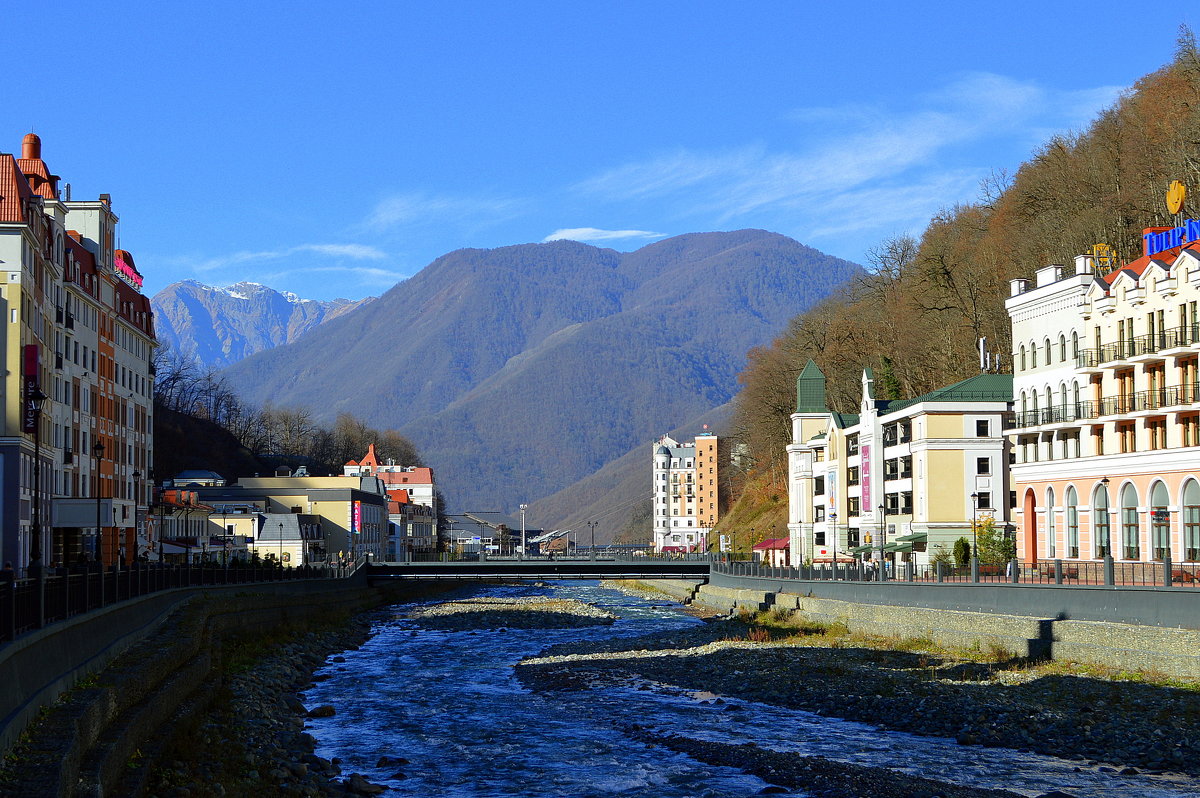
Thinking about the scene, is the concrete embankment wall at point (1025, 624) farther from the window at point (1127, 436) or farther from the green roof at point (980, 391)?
the green roof at point (980, 391)

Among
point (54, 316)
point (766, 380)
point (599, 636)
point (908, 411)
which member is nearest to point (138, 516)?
point (54, 316)

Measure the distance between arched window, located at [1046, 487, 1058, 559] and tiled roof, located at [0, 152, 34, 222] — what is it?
5560 centimetres

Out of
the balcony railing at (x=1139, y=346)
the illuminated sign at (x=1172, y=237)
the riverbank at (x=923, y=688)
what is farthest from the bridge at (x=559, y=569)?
the illuminated sign at (x=1172, y=237)

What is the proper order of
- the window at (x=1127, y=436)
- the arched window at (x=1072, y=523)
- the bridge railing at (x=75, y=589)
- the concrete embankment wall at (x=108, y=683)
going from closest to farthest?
the concrete embankment wall at (x=108, y=683) → the bridge railing at (x=75, y=589) → the window at (x=1127, y=436) → the arched window at (x=1072, y=523)

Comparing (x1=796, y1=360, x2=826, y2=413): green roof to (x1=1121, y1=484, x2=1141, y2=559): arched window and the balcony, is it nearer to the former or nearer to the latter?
the balcony

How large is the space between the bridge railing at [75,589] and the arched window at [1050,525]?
4470 centimetres

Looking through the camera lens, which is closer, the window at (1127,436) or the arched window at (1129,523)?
the arched window at (1129,523)

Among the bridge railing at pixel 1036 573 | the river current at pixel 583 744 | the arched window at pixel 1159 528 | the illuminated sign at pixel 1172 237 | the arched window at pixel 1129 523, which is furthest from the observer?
the arched window at pixel 1129 523

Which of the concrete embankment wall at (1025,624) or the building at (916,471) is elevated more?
the building at (916,471)

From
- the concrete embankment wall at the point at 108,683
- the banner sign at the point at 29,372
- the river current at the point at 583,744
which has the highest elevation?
the banner sign at the point at 29,372

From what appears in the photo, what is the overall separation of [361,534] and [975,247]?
3224 inches

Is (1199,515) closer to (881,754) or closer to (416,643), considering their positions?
(881,754)

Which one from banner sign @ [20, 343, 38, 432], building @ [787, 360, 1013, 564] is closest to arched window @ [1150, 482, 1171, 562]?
building @ [787, 360, 1013, 564]

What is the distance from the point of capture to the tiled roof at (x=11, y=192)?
211 ft
